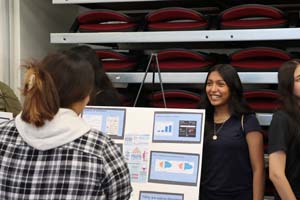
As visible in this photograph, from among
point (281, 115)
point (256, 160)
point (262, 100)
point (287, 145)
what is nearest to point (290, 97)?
point (281, 115)

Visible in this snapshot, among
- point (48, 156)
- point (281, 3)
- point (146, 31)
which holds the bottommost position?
point (48, 156)

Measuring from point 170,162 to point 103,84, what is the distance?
21.1 inches

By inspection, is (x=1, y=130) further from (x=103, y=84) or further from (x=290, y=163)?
(x=290, y=163)

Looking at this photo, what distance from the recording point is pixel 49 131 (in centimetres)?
129

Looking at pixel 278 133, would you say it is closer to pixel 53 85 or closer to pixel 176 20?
pixel 176 20

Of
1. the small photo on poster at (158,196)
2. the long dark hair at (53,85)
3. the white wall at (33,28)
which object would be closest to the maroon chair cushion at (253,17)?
the small photo on poster at (158,196)

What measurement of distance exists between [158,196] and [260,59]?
36.4 inches

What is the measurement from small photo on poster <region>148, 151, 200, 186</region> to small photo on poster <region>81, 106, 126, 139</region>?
21cm

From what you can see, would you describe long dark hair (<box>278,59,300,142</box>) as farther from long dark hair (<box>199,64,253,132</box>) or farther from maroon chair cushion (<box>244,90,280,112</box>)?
maroon chair cushion (<box>244,90,280,112</box>)

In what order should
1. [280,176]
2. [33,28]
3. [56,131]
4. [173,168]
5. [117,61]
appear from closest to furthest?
[56,131] → [280,176] → [173,168] → [117,61] → [33,28]

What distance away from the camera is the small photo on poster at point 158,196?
2127 mm

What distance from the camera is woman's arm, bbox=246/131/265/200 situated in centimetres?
219

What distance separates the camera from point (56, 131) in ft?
4.25

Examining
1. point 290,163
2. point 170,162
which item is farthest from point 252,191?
point 170,162
